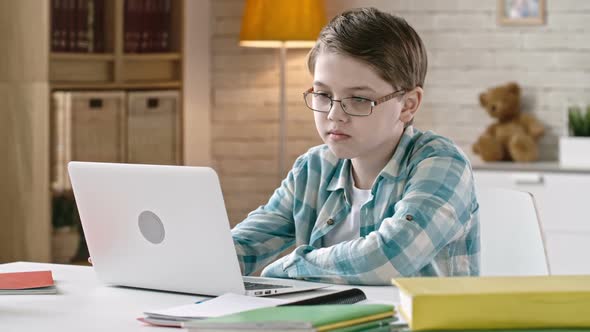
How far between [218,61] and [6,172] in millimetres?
1355

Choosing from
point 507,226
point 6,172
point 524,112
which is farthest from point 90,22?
point 507,226

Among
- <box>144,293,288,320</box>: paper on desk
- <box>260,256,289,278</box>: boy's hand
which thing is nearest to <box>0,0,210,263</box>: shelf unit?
<box>260,256,289,278</box>: boy's hand

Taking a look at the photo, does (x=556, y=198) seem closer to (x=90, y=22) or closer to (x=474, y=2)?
(x=474, y=2)

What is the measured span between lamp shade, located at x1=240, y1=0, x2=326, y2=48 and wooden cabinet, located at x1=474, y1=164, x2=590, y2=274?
1.03 m

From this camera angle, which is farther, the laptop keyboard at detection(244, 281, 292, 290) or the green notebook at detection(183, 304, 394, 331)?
the laptop keyboard at detection(244, 281, 292, 290)

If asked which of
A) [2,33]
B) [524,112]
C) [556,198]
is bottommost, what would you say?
[556,198]

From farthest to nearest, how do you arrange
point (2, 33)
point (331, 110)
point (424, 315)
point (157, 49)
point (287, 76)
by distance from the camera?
point (287, 76) < point (157, 49) < point (2, 33) < point (331, 110) < point (424, 315)

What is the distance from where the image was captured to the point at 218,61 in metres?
4.95

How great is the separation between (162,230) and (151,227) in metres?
0.03

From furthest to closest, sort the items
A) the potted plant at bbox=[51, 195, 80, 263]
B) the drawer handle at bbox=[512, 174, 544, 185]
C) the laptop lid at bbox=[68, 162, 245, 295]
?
the potted plant at bbox=[51, 195, 80, 263], the drawer handle at bbox=[512, 174, 544, 185], the laptop lid at bbox=[68, 162, 245, 295]

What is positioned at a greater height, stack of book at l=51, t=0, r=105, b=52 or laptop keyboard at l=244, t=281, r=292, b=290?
stack of book at l=51, t=0, r=105, b=52

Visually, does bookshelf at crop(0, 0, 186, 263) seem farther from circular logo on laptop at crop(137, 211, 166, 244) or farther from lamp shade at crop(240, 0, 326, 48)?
circular logo on laptop at crop(137, 211, 166, 244)

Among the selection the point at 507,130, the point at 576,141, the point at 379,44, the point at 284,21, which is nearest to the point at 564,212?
the point at 576,141

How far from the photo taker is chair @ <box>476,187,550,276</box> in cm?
219
